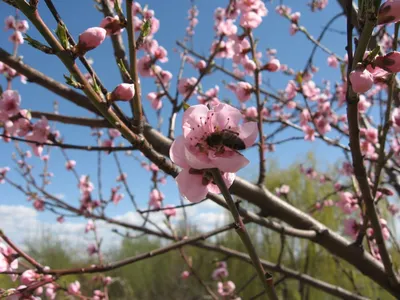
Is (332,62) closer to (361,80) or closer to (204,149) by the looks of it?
(361,80)

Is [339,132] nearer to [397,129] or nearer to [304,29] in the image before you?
[304,29]

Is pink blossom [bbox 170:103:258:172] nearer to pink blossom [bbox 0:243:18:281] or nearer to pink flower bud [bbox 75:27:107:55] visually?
pink flower bud [bbox 75:27:107:55]

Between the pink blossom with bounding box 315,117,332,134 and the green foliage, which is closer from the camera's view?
the pink blossom with bounding box 315,117,332,134

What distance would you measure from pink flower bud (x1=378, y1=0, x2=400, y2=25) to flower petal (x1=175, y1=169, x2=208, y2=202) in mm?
460

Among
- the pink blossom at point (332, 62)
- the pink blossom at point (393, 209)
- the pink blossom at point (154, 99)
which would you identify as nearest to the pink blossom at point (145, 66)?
the pink blossom at point (154, 99)

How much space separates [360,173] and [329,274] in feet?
11.9

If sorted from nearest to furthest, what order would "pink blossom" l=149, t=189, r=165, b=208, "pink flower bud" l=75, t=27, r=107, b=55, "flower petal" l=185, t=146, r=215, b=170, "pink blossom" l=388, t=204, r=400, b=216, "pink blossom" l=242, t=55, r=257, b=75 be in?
1. "flower petal" l=185, t=146, r=215, b=170
2. "pink flower bud" l=75, t=27, r=107, b=55
3. "pink blossom" l=242, t=55, r=257, b=75
4. "pink blossom" l=149, t=189, r=165, b=208
5. "pink blossom" l=388, t=204, r=400, b=216

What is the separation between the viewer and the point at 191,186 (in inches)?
23.8

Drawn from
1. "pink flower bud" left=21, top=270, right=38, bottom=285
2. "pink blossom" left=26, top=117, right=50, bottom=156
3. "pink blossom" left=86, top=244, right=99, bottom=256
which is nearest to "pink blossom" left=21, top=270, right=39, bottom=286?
"pink flower bud" left=21, top=270, right=38, bottom=285

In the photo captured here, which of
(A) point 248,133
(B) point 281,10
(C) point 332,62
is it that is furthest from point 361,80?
(C) point 332,62

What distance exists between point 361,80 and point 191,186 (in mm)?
382

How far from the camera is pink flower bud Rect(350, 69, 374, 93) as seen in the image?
616 millimetres

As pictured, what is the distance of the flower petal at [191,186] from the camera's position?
0.59 m

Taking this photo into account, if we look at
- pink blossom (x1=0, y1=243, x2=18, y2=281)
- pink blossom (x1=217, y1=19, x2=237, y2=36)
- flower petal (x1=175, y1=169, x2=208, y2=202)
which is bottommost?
pink blossom (x1=0, y1=243, x2=18, y2=281)
